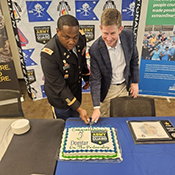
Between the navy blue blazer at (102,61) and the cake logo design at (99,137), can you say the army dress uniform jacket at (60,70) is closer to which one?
the navy blue blazer at (102,61)

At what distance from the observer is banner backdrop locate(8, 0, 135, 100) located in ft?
8.14

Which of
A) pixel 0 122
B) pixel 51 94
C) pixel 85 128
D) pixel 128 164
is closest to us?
pixel 128 164

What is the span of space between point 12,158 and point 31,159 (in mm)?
126

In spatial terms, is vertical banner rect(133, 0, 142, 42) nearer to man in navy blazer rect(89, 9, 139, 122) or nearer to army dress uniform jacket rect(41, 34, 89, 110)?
man in navy blazer rect(89, 9, 139, 122)

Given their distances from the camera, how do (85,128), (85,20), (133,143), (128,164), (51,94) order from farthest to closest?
(85,20) < (51,94) < (85,128) < (133,143) < (128,164)

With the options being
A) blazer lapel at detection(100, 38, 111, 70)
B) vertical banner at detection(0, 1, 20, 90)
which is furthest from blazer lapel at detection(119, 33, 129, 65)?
vertical banner at detection(0, 1, 20, 90)

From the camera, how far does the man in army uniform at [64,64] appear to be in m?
1.20

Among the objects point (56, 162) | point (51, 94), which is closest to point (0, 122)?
point (51, 94)

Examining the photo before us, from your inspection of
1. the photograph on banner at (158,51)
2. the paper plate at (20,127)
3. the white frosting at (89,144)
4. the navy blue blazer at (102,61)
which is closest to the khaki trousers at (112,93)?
the navy blue blazer at (102,61)

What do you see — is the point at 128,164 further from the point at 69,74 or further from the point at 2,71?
the point at 2,71

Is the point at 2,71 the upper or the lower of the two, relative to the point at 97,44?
lower

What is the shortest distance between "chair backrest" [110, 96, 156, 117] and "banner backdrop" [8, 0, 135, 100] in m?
1.55

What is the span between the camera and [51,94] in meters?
1.62

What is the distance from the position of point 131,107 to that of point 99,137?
0.55 metres
